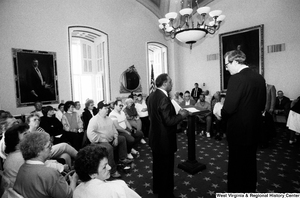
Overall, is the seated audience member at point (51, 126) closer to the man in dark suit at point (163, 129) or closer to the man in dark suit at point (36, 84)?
the man in dark suit at point (36, 84)

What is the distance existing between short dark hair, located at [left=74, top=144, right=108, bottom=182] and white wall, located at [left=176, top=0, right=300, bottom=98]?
8455 millimetres

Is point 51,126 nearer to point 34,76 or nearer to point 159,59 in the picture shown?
point 34,76

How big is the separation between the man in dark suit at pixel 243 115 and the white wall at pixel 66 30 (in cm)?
632

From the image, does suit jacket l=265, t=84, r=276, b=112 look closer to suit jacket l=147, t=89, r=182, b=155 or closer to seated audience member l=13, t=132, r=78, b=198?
suit jacket l=147, t=89, r=182, b=155

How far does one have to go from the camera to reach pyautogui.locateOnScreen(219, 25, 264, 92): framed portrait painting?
8.02 m

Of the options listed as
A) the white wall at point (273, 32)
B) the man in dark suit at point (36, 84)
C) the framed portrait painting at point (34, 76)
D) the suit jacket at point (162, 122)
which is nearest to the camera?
the suit jacket at point (162, 122)

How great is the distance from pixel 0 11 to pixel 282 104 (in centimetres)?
974

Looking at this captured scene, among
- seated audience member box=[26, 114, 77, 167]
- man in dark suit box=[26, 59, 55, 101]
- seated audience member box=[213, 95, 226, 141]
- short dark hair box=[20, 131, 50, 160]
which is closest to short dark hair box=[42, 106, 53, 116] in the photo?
seated audience member box=[26, 114, 77, 167]

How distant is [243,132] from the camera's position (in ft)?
6.72

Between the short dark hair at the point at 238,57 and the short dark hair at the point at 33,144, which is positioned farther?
the short dark hair at the point at 238,57

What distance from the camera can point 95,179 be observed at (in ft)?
3.94

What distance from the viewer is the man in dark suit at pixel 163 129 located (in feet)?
7.65

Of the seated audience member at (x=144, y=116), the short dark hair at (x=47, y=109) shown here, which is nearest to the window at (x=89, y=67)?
the seated audience member at (x=144, y=116)

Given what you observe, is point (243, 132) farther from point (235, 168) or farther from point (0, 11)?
point (0, 11)
